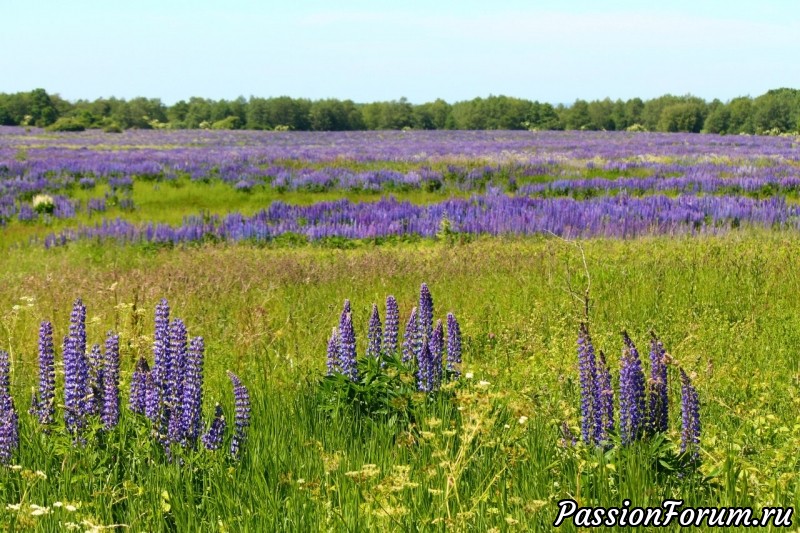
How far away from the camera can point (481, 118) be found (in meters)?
79.5

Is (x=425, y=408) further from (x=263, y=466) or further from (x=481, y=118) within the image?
(x=481, y=118)

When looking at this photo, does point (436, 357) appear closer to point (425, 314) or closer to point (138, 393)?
point (425, 314)

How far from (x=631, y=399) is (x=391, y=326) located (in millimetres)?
1692

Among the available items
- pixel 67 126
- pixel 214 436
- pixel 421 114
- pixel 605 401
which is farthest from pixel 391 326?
pixel 421 114

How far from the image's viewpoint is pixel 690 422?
3.81 metres

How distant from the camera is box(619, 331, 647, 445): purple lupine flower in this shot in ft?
12.4

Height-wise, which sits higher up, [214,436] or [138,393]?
[138,393]

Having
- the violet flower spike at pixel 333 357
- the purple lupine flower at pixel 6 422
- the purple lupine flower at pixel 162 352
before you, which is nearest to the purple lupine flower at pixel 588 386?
the violet flower spike at pixel 333 357

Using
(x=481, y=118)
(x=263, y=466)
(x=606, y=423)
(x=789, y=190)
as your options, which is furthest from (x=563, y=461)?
(x=481, y=118)

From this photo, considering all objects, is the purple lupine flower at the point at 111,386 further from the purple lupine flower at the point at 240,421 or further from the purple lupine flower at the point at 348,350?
the purple lupine flower at the point at 348,350

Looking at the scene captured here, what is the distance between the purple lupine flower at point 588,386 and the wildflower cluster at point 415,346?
0.91 m

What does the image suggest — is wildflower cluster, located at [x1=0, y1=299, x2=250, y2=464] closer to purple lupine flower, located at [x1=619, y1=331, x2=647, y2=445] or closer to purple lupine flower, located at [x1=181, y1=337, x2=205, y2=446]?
purple lupine flower, located at [x1=181, y1=337, x2=205, y2=446]

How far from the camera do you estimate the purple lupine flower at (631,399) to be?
12.4 feet

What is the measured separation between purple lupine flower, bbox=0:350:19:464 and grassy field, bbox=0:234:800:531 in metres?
0.09
